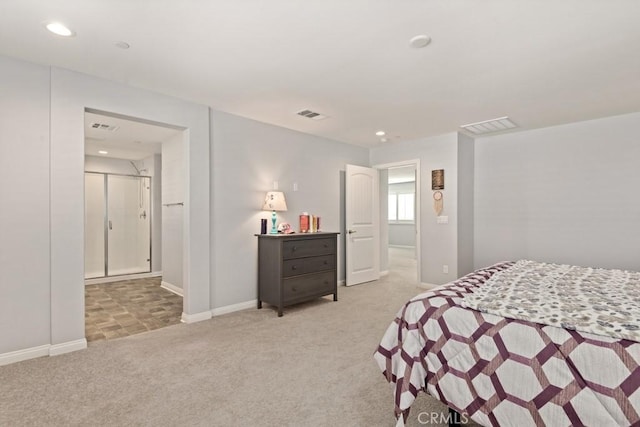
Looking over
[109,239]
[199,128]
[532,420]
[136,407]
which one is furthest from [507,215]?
[109,239]

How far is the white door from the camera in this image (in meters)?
5.32

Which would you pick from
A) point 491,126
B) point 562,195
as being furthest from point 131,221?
point 562,195

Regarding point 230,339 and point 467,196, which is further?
point 467,196

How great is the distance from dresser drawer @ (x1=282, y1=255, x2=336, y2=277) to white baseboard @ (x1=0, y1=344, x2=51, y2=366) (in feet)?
7.37

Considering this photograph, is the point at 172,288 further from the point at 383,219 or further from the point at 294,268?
the point at 383,219

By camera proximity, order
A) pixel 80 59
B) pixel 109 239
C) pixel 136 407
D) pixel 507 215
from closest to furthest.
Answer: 1. pixel 136 407
2. pixel 80 59
3. pixel 507 215
4. pixel 109 239

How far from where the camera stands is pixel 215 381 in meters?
2.26

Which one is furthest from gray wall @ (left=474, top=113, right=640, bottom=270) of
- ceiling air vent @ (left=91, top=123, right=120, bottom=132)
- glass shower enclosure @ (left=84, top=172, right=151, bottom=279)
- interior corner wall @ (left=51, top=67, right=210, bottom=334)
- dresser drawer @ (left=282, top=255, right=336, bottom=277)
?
glass shower enclosure @ (left=84, top=172, right=151, bottom=279)

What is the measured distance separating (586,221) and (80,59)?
590cm

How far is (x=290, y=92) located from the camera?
3.27 m

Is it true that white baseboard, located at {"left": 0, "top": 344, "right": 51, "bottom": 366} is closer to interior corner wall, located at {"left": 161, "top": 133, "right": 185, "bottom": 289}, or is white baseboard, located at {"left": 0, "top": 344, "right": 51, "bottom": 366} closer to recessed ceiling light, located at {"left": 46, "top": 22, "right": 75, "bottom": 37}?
interior corner wall, located at {"left": 161, "top": 133, "right": 185, "bottom": 289}

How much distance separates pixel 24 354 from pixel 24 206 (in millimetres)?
1214

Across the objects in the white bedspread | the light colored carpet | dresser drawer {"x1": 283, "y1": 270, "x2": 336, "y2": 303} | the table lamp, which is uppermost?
the table lamp

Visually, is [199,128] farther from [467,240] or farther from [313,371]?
[467,240]
